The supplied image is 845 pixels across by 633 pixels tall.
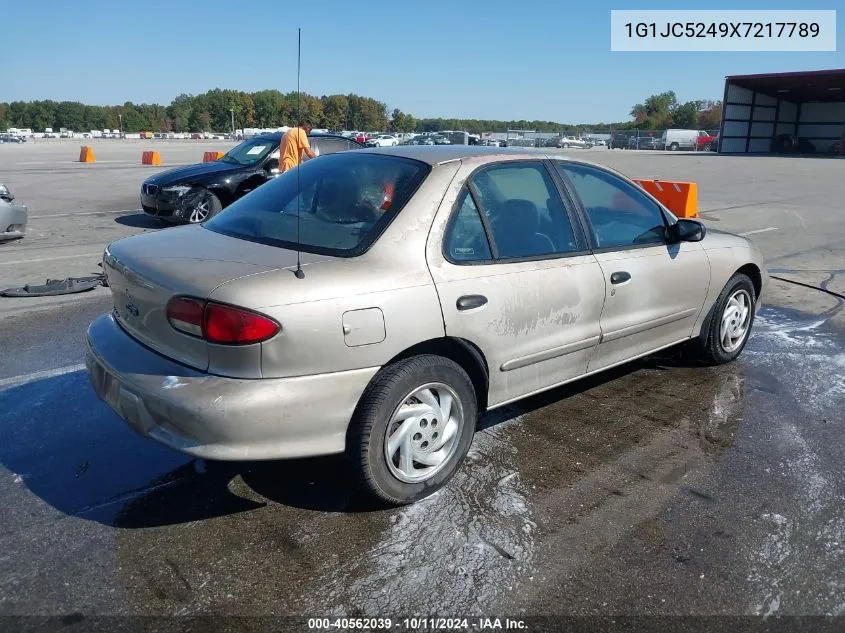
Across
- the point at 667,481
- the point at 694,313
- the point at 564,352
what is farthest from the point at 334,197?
the point at 694,313

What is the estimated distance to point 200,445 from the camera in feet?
8.94

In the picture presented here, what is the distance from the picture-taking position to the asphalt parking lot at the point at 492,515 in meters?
2.60

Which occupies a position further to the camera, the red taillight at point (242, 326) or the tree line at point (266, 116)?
the tree line at point (266, 116)

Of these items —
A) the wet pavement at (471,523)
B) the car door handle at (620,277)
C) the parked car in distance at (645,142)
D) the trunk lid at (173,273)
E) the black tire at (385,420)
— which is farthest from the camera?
the parked car in distance at (645,142)

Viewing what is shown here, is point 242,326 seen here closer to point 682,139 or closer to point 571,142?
point 571,142

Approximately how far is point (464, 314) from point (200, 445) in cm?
126

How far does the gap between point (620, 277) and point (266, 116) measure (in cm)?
11107

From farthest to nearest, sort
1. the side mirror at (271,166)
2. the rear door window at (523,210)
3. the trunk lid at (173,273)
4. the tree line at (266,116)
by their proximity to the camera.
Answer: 1. the tree line at (266,116)
2. the side mirror at (271,166)
3. the rear door window at (523,210)
4. the trunk lid at (173,273)

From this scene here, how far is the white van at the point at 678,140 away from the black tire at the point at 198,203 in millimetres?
56077

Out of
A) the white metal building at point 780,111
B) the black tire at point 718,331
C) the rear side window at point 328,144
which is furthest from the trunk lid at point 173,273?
the white metal building at point 780,111

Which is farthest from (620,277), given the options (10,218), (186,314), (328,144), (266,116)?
(266,116)

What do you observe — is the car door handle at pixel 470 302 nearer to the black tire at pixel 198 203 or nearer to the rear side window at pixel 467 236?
the rear side window at pixel 467 236

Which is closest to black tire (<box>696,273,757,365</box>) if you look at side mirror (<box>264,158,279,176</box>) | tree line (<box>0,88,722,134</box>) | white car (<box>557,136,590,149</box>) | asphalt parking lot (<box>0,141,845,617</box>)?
asphalt parking lot (<box>0,141,845,617</box>)

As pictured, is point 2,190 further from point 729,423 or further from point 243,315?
point 729,423
